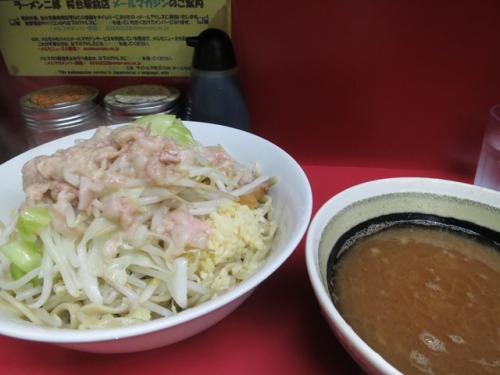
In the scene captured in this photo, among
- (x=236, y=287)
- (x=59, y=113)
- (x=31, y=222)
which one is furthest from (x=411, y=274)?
(x=59, y=113)

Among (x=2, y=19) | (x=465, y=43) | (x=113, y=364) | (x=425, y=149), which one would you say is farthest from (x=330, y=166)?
(x=2, y=19)

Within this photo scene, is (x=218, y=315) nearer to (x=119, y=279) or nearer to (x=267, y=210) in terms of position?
(x=119, y=279)

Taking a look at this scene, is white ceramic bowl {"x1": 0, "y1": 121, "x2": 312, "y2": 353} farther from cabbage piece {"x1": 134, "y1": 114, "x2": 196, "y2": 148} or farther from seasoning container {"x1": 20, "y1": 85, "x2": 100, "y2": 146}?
seasoning container {"x1": 20, "y1": 85, "x2": 100, "y2": 146}

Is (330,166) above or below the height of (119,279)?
below

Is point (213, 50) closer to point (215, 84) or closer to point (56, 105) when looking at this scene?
point (215, 84)

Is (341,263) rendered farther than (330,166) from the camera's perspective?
No

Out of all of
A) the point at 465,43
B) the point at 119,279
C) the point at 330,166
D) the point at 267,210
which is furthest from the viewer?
the point at 330,166
